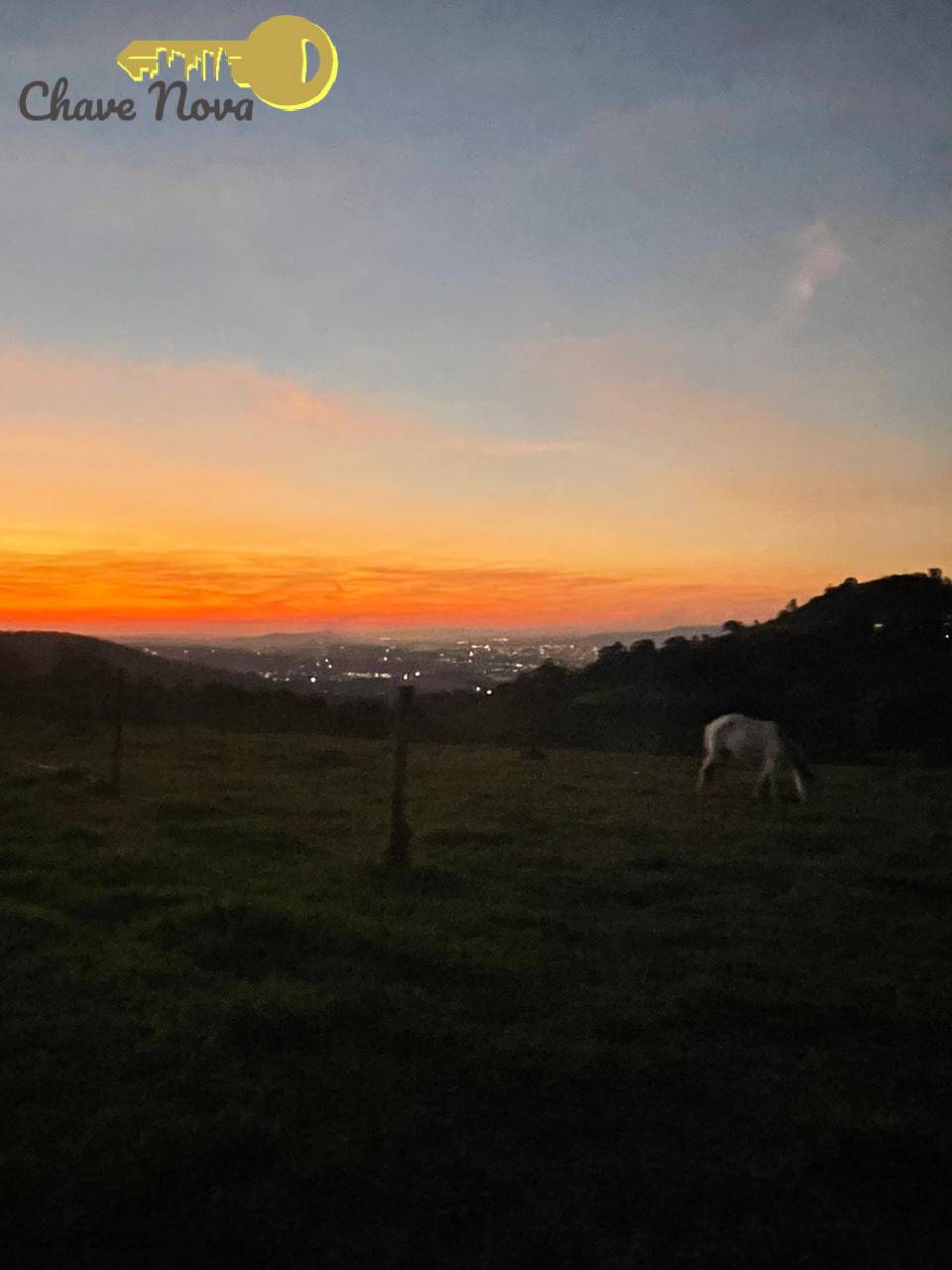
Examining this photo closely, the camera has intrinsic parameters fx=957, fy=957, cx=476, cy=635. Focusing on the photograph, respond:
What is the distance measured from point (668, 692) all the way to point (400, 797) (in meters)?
32.5

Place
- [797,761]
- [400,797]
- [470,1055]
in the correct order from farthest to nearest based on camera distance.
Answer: [797,761] < [400,797] < [470,1055]

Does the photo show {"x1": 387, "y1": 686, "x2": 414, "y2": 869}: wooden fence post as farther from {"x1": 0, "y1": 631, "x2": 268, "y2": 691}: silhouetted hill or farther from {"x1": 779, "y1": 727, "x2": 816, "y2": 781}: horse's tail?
{"x1": 0, "y1": 631, "x2": 268, "y2": 691}: silhouetted hill

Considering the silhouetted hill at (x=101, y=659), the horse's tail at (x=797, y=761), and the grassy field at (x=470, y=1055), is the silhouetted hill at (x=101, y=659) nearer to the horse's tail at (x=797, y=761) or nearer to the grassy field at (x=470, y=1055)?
the horse's tail at (x=797, y=761)

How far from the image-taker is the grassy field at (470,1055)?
3721 millimetres

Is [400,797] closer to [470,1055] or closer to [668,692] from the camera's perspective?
[470,1055]

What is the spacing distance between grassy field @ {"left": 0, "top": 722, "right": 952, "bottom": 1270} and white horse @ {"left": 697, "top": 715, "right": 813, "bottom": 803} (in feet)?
14.1

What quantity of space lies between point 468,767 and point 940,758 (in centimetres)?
1627

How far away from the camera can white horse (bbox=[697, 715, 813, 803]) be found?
1568 cm

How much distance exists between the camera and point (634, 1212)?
3826mm

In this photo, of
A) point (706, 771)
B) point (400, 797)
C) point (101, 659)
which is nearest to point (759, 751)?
point (706, 771)

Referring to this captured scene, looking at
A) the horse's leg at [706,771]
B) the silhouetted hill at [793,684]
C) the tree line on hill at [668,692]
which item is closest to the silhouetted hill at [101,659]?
the tree line on hill at [668,692]

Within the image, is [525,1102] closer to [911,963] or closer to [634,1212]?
[634,1212]

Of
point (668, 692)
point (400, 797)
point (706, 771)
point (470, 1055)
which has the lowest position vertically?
point (470, 1055)

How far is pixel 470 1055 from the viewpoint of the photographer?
17.1ft
